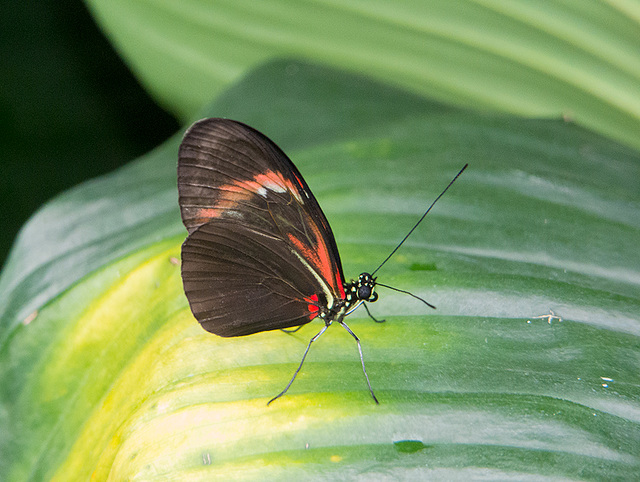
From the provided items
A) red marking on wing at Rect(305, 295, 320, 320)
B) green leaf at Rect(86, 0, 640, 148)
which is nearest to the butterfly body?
red marking on wing at Rect(305, 295, 320, 320)

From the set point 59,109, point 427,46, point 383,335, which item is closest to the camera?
point 383,335

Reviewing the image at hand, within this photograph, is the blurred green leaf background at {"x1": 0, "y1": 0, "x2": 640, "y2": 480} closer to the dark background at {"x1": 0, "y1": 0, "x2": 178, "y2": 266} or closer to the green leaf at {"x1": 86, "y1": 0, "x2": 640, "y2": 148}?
the green leaf at {"x1": 86, "y1": 0, "x2": 640, "y2": 148}

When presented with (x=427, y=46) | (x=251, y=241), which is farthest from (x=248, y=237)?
(x=427, y=46)

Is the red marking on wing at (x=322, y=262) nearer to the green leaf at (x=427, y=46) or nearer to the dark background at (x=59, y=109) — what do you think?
the green leaf at (x=427, y=46)

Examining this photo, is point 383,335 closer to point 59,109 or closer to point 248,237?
point 248,237

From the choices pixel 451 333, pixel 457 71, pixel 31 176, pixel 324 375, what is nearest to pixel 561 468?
pixel 451 333

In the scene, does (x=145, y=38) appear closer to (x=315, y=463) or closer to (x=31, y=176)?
(x=31, y=176)
